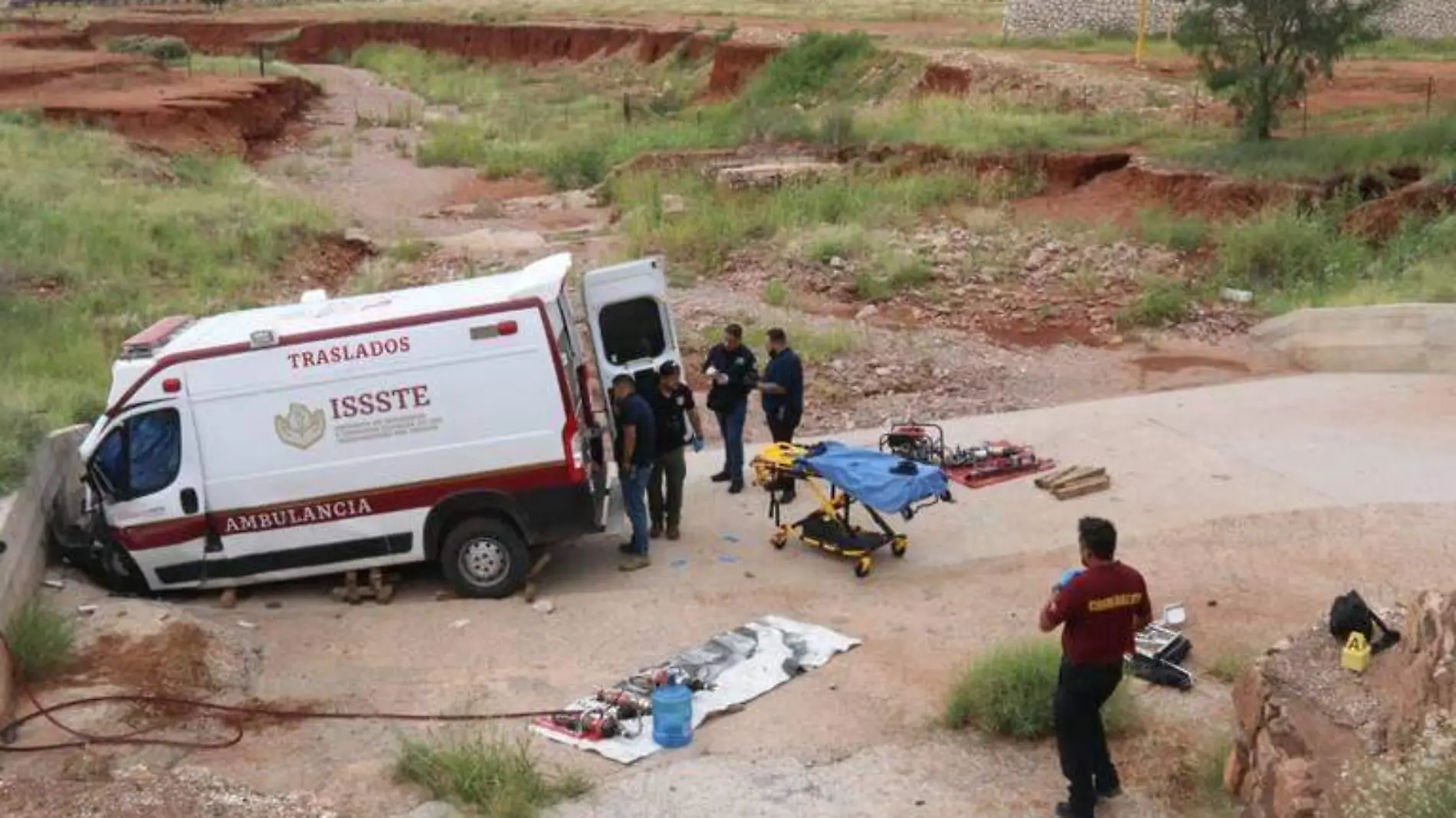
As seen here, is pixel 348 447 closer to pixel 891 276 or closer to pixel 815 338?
pixel 815 338

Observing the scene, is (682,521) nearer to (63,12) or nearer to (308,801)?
(308,801)

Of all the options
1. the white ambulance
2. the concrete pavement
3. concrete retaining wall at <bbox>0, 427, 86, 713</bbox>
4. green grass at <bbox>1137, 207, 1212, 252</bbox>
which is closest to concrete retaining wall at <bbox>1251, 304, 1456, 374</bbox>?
the concrete pavement

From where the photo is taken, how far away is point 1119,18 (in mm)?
43812

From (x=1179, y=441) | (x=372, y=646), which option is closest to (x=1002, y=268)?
(x=1179, y=441)

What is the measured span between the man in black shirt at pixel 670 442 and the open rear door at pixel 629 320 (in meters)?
0.66

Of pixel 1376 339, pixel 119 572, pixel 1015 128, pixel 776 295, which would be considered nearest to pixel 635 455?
pixel 119 572

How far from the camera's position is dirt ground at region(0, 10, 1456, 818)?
8.69 m

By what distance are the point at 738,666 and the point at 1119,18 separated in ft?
123

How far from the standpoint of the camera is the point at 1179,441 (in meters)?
15.2

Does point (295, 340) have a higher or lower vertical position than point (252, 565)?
higher

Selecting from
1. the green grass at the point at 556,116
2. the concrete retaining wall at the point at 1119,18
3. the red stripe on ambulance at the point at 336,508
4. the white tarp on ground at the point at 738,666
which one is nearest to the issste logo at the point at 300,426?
the red stripe on ambulance at the point at 336,508

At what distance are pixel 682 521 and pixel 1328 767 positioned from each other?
7317mm

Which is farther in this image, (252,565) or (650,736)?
(252,565)

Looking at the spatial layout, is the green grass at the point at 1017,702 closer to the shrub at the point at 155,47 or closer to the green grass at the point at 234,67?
the green grass at the point at 234,67
